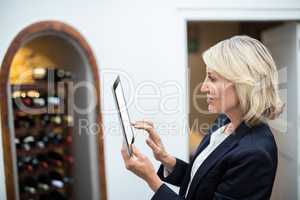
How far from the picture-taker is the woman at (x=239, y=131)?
2.93 feet

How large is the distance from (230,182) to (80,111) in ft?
4.72

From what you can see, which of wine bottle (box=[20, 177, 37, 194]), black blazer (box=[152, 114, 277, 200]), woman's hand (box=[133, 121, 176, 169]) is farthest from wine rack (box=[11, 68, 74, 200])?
black blazer (box=[152, 114, 277, 200])

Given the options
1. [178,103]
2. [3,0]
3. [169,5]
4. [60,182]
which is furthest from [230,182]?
[60,182]

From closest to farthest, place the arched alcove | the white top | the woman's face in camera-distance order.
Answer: the woman's face → the white top → the arched alcove

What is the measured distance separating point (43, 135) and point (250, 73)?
173 cm

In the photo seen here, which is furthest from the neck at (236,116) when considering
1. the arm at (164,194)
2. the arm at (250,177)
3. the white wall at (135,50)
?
the white wall at (135,50)

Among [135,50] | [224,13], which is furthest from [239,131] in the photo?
[224,13]

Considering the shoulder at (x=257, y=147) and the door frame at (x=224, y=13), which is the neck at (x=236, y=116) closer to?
the shoulder at (x=257, y=147)

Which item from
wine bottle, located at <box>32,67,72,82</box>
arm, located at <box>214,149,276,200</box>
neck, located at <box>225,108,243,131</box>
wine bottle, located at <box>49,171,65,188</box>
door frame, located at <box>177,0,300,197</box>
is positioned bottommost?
wine bottle, located at <box>49,171,65,188</box>

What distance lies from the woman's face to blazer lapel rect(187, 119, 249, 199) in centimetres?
8

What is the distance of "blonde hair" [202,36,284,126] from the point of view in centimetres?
94

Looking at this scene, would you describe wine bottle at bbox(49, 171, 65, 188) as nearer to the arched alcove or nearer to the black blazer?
the arched alcove

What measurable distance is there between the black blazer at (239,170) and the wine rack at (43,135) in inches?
54.9

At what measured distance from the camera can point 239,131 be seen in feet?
3.28
